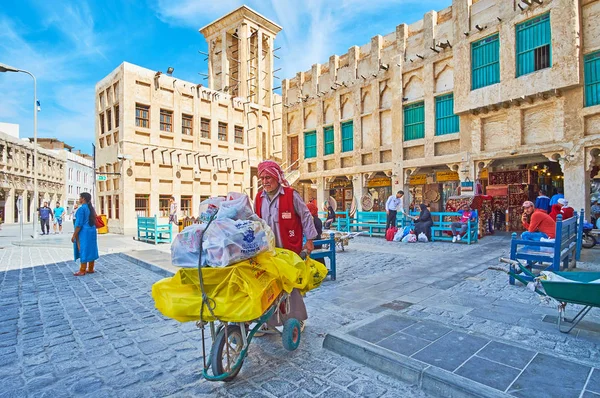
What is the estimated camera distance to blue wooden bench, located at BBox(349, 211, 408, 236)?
14.9 m

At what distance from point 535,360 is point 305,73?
24.1 meters

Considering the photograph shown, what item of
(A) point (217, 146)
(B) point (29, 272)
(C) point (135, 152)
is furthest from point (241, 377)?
(A) point (217, 146)

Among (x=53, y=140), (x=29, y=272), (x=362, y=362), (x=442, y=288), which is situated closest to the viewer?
(x=362, y=362)

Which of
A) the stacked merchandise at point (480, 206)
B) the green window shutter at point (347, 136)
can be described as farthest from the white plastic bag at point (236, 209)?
the green window shutter at point (347, 136)

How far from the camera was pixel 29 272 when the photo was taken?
848cm

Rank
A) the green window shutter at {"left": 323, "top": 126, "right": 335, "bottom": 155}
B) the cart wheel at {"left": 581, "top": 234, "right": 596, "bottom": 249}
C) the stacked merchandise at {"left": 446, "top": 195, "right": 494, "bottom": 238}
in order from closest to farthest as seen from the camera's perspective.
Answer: the cart wheel at {"left": 581, "top": 234, "right": 596, "bottom": 249}, the stacked merchandise at {"left": 446, "top": 195, "right": 494, "bottom": 238}, the green window shutter at {"left": 323, "top": 126, "right": 335, "bottom": 155}

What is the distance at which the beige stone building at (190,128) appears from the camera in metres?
19.5

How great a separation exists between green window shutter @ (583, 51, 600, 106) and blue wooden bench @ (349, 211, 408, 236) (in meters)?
8.02

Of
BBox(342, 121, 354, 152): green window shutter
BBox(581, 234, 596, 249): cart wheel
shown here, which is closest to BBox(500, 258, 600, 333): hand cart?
BBox(581, 234, 596, 249): cart wheel

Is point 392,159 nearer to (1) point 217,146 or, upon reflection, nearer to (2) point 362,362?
(1) point 217,146

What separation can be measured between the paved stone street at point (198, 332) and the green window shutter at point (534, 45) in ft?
31.3

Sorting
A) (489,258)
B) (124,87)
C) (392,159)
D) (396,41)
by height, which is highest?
(396,41)

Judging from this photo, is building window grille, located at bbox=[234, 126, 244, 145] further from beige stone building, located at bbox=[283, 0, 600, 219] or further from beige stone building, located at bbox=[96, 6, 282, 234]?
beige stone building, located at bbox=[283, 0, 600, 219]

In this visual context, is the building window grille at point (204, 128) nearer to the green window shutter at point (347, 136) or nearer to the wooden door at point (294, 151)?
the wooden door at point (294, 151)
